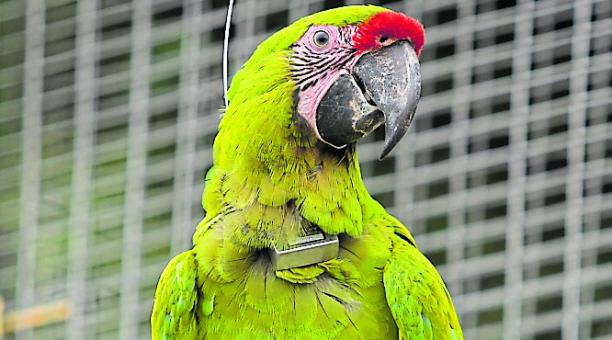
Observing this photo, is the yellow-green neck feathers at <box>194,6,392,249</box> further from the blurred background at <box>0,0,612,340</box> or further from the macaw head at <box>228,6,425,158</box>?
the blurred background at <box>0,0,612,340</box>

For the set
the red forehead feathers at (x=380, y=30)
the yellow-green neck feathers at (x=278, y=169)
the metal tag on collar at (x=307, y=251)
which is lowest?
the metal tag on collar at (x=307, y=251)

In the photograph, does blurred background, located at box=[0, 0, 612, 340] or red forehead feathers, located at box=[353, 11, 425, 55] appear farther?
blurred background, located at box=[0, 0, 612, 340]

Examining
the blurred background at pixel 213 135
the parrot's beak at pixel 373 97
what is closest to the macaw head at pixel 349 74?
the parrot's beak at pixel 373 97

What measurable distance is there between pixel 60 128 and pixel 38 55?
0.17m

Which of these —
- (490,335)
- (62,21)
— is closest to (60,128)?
(62,21)

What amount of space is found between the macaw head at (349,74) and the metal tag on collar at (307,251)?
0.09m

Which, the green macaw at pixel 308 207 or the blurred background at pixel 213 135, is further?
the blurred background at pixel 213 135

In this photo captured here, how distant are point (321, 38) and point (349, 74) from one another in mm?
44

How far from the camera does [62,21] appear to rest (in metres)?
2.12

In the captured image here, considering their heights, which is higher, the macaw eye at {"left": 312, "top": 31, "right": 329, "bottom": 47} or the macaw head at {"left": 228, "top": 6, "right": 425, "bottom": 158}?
the macaw eye at {"left": 312, "top": 31, "right": 329, "bottom": 47}

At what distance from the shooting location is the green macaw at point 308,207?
0.93 meters

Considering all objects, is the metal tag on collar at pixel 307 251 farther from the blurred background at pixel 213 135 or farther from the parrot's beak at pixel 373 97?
the blurred background at pixel 213 135

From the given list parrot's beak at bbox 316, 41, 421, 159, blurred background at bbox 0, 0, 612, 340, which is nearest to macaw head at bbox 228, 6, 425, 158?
parrot's beak at bbox 316, 41, 421, 159

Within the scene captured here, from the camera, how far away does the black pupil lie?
948 mm
